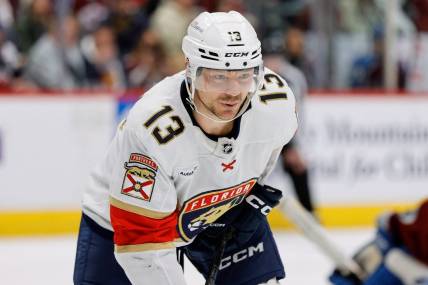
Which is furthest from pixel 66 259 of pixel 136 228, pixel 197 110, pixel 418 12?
pixel 418 12

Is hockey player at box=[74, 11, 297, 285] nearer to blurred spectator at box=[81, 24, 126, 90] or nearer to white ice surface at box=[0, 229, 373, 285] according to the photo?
white ice surface at box=[0, 229, 373, 285]

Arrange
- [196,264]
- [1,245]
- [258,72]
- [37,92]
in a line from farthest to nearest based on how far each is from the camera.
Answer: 1. [37,92]
2. [1,245]
3. [196,264]
4. [258,72]

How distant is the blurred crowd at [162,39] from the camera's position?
6.41m

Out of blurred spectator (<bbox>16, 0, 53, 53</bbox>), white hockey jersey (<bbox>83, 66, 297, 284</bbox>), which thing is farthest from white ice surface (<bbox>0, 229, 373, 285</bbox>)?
white hockey jersey (<bbox>83, 66, 297, 284</bbox>)

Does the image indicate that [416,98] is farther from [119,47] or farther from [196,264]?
[196,264]

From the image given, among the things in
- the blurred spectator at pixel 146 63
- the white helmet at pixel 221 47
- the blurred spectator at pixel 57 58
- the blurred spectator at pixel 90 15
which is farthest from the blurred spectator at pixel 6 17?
the white helmet at pixel 221 47

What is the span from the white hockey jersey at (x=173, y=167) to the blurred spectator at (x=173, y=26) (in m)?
3.68

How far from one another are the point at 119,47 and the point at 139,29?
0.59ft

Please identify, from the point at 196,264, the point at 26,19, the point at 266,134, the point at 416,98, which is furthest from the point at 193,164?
the point at 416,98

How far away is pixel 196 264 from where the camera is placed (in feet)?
11.0

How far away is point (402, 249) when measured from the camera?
3.58 meters

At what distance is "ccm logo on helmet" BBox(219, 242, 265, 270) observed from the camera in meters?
3.22

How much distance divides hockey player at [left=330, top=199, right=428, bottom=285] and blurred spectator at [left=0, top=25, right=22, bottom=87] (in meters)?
3.24

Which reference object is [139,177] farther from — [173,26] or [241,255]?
[173,26]
